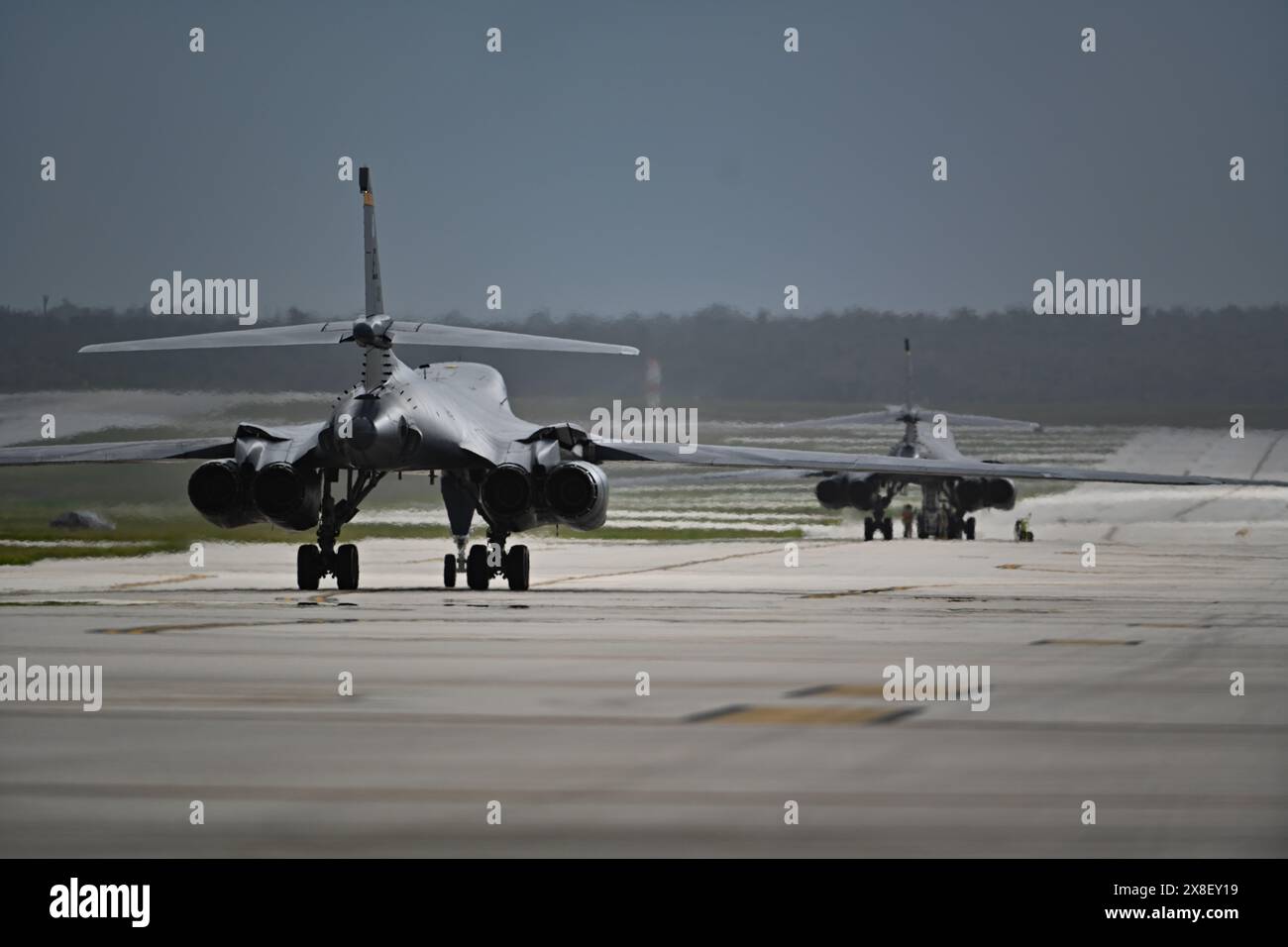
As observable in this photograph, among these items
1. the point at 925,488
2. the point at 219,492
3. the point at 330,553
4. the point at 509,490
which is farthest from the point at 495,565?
the point at 925,488

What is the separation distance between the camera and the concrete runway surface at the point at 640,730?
838 centimetres

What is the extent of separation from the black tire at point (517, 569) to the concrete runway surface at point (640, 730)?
11.2 feet

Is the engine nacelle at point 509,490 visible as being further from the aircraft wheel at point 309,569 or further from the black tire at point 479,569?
the aircraft wheel at point 309,569

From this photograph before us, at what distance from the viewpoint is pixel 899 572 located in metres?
37.9

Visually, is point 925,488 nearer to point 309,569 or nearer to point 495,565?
point 495,565

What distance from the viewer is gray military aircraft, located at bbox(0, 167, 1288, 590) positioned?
2784cm

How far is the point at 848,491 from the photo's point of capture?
6562 cm

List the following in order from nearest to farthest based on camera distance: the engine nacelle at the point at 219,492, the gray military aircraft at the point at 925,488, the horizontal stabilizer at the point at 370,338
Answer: the horizontal stabilizer at the point at 370,338 → the engine nacelle at the point at 219,492 → the gray military aircraft at the point at 925,488

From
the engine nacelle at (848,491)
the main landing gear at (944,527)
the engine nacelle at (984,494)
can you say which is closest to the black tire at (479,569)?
the engine nacelle at (848,491)

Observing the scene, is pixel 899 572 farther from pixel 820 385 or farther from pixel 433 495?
pixel 820 385

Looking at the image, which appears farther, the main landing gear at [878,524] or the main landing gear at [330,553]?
the main landing gear at [878,524]

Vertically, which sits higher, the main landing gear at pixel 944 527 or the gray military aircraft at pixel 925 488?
the gray military aircraft at pixel 925 488
